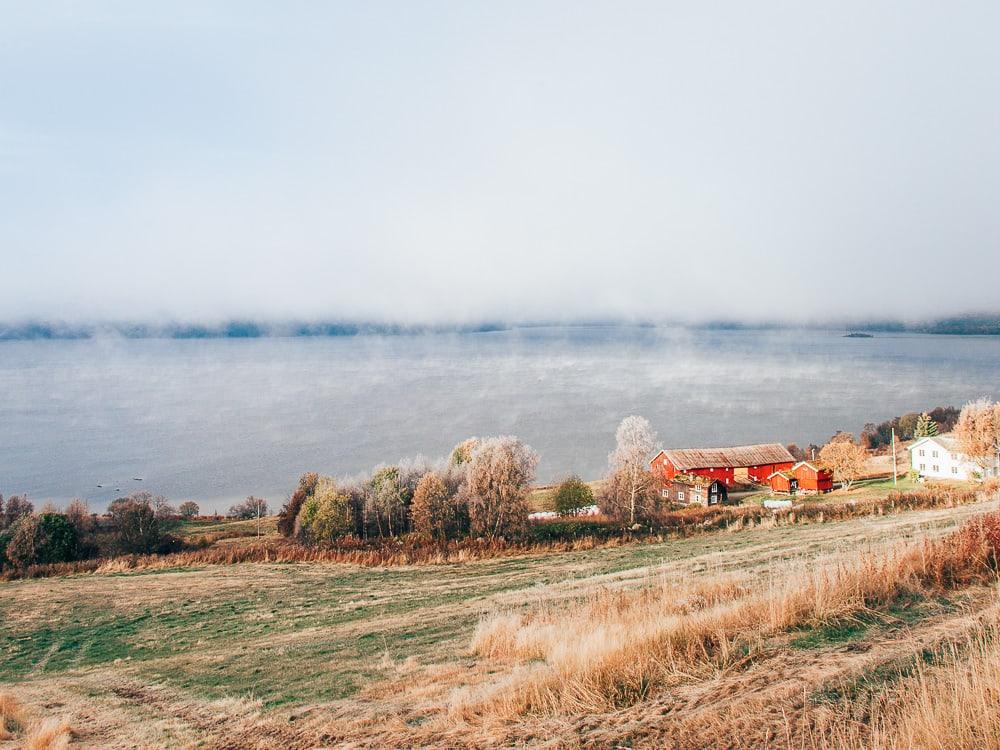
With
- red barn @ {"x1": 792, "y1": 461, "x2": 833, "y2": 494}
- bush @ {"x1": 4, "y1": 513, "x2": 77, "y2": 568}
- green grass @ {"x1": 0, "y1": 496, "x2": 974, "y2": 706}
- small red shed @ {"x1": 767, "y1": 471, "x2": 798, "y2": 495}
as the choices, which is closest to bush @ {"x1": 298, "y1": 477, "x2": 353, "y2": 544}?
green grass @ {"x1": 0, "y1": 496, "x2": 974, "y2": 706}

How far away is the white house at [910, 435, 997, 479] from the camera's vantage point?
3878cm

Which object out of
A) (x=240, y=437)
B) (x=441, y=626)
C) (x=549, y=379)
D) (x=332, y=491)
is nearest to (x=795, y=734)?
(x=441, y=626)

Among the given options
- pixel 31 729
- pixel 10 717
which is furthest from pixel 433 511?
pixel 31 729

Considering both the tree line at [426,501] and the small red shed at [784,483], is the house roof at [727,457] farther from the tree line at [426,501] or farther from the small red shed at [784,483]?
the tree line at [426,501]

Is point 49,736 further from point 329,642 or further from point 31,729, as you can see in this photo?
point 329,642

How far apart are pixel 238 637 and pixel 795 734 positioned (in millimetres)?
10838

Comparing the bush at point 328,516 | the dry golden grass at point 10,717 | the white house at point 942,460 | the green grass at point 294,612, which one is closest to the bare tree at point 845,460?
the white house at point 942,460

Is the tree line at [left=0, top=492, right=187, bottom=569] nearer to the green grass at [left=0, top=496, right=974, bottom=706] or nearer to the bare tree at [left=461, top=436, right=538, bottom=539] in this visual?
the green grass at [left=0, top=496, right=974, bottom=706]

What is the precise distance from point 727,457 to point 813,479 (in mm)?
8295

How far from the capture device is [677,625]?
6.04m

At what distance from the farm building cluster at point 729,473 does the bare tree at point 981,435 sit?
8.04 m

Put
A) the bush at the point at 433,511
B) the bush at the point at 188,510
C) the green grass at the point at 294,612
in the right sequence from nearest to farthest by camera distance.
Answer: the green grass at the point at 294,612 < the bush at the point at 433,511 < the bush at the point at 188,510

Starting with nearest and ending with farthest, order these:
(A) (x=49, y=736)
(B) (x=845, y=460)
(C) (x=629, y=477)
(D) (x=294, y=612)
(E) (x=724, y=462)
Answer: (A) (x=49, y=736) → (D) (x=294, y=612) → (C) (x=629, y=477) → (B) (x=845, y=460) → (E) (x=724, y=462)

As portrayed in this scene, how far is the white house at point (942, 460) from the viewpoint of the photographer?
38.8 meters
